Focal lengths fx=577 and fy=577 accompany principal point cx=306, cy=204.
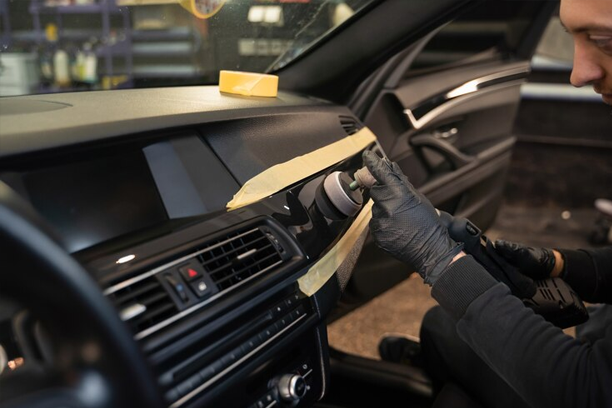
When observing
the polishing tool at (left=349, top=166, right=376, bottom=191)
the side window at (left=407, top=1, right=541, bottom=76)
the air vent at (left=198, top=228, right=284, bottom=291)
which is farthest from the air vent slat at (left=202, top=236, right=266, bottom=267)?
the side window at (left=407, top=1, right=541, bottom=76)

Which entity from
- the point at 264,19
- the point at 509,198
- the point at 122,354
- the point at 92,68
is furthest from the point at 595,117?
the point at 122,354

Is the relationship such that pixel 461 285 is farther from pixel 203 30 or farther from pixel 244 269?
pixel 203 30

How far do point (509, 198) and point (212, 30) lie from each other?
7.98 feet

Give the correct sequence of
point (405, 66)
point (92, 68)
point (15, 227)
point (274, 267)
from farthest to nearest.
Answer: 1. point (92, 68)
2. point (405, 66)
3. point (274, 267)
4. point (15, 227)

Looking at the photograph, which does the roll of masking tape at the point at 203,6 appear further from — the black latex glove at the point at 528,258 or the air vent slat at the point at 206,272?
the black latex glove at the point at 528,258

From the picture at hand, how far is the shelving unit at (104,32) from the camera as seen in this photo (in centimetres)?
168

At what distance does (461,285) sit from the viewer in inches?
35.5

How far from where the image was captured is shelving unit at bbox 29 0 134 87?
5.52ft

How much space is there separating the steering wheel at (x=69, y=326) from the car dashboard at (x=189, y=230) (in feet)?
0.46

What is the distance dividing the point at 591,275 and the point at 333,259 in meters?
0.61

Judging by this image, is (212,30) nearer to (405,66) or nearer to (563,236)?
(405,66)

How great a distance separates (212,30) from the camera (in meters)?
1.46

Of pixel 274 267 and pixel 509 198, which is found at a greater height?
pixel 274 267

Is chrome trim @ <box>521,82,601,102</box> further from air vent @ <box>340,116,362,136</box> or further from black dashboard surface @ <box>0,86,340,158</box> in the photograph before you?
black dashboard surface @ <box>0,86,340,158</box>
